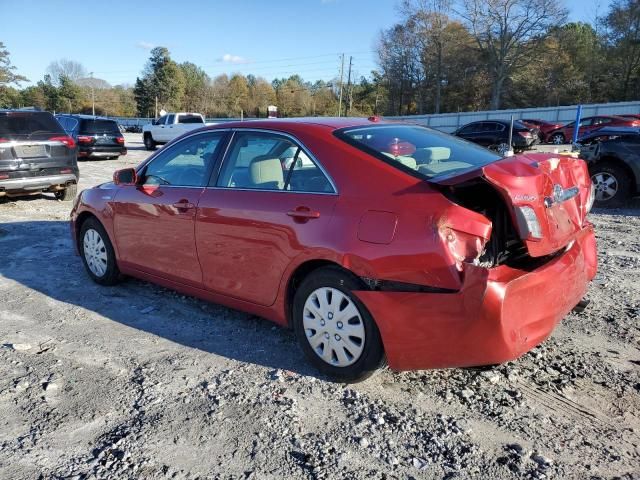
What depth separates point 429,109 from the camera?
71500mm

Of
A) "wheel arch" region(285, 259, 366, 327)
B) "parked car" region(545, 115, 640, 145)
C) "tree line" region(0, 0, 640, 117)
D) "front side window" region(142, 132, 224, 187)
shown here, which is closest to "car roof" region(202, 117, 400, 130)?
"front side window" region(142, 132, 224, 187)

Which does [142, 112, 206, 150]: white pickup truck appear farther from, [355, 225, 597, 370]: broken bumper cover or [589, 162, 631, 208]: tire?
[355, 225, 597, 370]: broken bumper cover

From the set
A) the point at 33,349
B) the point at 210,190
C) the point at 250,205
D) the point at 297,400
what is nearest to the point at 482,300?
the point at 297,400

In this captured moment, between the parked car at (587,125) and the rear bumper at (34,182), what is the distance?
2137cm

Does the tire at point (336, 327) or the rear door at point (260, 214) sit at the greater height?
the rear door at point (260, 214)

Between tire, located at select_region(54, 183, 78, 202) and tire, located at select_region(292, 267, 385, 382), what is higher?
tire, located at select_region(292, 267, 385, 382)

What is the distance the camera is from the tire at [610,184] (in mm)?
8992

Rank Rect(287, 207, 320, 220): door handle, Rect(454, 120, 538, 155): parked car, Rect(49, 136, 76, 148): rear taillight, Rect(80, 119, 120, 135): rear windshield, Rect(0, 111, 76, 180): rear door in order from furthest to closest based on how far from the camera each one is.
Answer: Rect(454, 120, 538, 155): parked car, Rect(80, 119, 120, 135): rear windshield, Rect(49, 136, 76, 148): rear taillight, Rect(0, 111, 76, 180): rear door, Rect(287, 207, 320, 220): door handle

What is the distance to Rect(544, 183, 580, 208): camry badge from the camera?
2.97 m

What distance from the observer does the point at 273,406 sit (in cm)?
304

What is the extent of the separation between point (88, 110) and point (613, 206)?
353ft

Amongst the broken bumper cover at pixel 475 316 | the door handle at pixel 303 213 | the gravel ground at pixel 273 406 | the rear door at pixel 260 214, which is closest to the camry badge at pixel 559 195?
the broken bumper cover at pixel 475 316

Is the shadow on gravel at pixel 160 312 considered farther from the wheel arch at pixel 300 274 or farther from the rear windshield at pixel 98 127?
the rear windshield at pixel 98 127

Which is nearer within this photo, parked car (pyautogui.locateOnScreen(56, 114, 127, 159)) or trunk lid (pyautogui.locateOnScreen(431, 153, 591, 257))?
trunk lid (pyautogui.locateOnScreen(431, 153, 591, 257))
